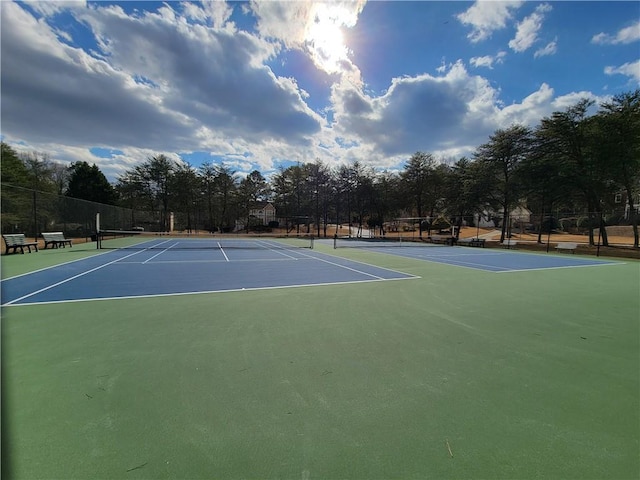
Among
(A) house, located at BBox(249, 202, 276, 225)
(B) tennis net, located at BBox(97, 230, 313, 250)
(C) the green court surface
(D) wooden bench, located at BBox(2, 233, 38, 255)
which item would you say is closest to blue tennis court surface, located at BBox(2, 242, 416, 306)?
(C) the green court surface

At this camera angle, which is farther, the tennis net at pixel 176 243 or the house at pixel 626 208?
the house at pixel 626 208

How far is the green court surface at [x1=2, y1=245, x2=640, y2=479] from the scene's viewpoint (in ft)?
6.06

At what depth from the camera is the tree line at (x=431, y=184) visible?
2009 cm

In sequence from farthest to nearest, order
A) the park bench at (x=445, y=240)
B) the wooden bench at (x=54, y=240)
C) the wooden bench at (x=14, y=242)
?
1. the park bench at (x=445, y=240)
2. the wooden bench at (x=54, y=240)
3. the wooden bench at (x=14, y=242)

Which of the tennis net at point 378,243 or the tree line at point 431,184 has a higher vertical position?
the tree line at point 431,184

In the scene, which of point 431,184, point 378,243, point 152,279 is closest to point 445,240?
point 378,243

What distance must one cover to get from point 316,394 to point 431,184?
37.4 metres

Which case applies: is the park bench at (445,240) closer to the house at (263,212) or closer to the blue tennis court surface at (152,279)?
the blue tennis court surface at (152,279)

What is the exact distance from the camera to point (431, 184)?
120ft

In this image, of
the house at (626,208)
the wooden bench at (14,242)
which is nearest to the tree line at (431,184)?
the house at (626,208)

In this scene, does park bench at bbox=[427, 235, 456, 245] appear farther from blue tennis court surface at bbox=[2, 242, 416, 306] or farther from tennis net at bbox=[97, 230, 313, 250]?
blue tennis court surface at bbox=[2, 242, 416, 306]

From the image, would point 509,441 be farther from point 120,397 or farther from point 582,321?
point 582,321

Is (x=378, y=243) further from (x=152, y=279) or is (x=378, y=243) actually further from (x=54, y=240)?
(x=54, y=240)

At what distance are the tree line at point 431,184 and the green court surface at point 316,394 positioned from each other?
19391mm
